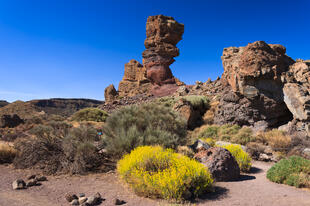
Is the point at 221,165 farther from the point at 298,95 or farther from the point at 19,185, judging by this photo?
the point at 298,95

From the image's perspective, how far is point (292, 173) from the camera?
16.7 ft

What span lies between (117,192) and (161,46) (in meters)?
29.7

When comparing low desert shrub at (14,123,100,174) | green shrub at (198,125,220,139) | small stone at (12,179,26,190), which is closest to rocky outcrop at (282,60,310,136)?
green shrub at (198,125,220,139)

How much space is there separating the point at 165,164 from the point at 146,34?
3177cm

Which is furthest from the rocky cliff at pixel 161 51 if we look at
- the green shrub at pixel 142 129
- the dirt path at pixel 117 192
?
the dirt path at pixel 117 192

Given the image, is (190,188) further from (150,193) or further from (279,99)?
(279,99)

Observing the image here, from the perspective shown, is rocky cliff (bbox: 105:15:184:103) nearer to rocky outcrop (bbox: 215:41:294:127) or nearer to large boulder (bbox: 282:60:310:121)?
rocky outcrop (bbox: 215:41:294:127)

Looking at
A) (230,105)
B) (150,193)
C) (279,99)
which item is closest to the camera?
(150,193)

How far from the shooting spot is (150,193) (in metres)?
3.94

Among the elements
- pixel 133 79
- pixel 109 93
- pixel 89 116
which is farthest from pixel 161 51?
pixel 89 116

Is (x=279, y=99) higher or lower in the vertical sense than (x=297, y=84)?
lower

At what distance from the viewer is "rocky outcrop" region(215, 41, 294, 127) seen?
10406mm

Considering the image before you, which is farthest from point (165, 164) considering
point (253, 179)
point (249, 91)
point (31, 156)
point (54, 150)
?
point (249, 91)

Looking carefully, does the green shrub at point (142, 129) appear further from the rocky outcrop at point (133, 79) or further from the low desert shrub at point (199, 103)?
the rocky outcrop at point (133, 79)
